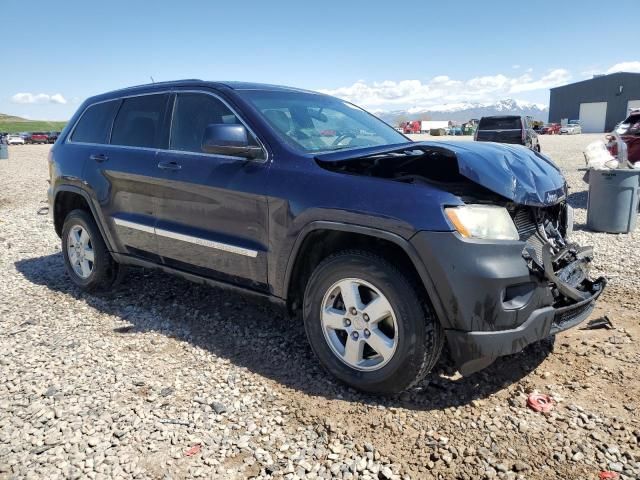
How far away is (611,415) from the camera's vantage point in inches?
106

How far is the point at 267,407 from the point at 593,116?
243ft

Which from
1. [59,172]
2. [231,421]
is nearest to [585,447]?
[231,421]

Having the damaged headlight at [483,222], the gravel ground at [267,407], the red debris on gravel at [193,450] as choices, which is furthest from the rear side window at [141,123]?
the damaged headlight at [483,222]

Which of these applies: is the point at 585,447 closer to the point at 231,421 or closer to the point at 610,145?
the point at 231,421

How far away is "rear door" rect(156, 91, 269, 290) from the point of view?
3270mm

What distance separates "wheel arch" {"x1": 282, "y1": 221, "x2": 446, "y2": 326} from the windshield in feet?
2.10

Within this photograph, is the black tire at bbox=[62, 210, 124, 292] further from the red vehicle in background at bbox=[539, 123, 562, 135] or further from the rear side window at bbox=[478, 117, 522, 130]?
the red vehicle in background at bbox=[539, 123, 562, 135]

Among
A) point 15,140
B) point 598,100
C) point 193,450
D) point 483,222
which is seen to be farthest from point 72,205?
point 598,100

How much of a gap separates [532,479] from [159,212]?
3.11 m

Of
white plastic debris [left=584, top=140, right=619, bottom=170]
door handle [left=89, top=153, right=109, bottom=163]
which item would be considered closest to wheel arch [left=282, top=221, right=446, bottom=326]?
Result: door handle [left=89, top=153, right=109, bottom=163]

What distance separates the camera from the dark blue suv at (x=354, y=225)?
2545 millimetres

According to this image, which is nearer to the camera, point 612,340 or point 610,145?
point 612,340

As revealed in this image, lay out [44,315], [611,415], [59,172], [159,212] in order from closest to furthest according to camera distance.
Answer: [611,415], [159,212], [44,315], [59,172]

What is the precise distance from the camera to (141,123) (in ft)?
14.1
